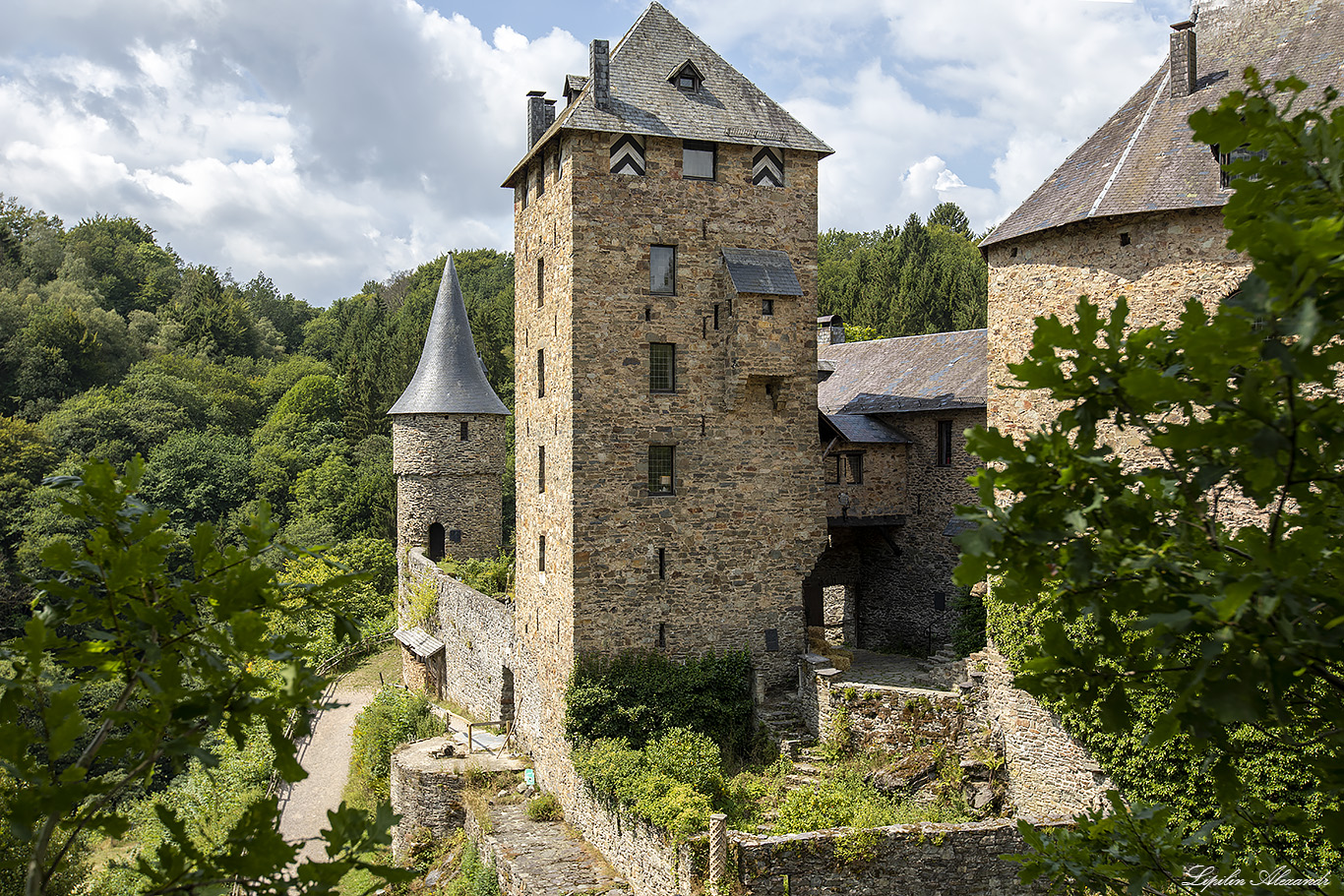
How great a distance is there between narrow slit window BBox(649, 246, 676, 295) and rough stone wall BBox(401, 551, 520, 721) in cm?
828

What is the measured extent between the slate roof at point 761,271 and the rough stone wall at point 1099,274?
149 inches

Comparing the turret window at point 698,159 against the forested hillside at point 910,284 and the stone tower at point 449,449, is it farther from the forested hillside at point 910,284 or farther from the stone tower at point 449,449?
the forested hillside at point 910,284

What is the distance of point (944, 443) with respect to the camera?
2072cm

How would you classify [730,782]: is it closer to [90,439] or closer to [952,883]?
[952,883]

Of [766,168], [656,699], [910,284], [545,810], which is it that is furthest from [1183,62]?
[910,284]

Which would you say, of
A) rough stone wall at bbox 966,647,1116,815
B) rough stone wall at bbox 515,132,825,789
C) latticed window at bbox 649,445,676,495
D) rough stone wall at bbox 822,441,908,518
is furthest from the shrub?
rough stone wall at bbox 822,441,908,518

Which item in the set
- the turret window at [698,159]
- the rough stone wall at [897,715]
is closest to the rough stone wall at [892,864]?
the rough stone wall at [897,715]

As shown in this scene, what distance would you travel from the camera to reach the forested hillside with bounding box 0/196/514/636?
1724 inches

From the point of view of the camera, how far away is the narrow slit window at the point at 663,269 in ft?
55.9

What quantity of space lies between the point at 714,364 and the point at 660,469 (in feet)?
7.22

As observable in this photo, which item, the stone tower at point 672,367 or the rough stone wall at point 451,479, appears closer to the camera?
the stone tower at point 672,367

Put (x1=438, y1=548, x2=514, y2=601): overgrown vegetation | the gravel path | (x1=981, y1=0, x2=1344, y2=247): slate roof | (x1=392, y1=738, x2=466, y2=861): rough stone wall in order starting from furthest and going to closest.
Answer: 1. (x1=438, y1=548, x2=514, y2=601): overgrown vegetation
2. the gravel path
3. (x1=392, y1=738, x2=466, y2=861): rough stone wall
4. (x1=981, y1=0, x2=1344, y2=247): slate roof

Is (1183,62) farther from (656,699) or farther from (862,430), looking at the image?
(656,699)

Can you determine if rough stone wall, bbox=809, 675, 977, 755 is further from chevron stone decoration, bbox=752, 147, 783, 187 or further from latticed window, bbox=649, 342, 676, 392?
chevron stone decoration, bbox=752, 147, 783, 187
